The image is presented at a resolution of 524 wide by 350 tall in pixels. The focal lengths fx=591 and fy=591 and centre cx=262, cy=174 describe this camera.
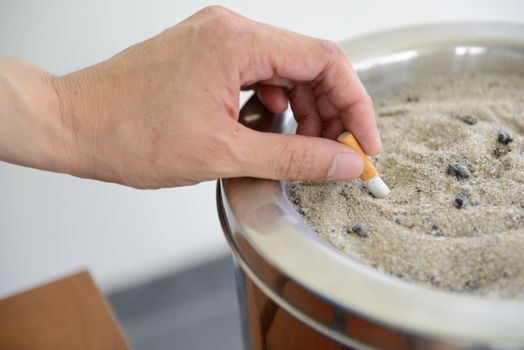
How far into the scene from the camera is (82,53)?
968 millimetres

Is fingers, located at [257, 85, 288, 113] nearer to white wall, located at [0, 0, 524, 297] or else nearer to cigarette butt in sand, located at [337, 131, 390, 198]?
cigarette butt in sand, located at [337, 131, 390, 198]

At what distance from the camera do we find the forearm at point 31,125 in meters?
0.50

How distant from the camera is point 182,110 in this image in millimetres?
465

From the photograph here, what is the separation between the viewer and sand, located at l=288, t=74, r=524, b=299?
1.35ft

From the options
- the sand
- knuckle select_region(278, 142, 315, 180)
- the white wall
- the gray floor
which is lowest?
the gray floor

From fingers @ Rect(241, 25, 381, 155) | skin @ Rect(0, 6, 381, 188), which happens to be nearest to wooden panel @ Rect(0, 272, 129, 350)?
skin @ Rect(0, 6, 381, 188)

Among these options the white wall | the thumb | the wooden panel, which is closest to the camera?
the thumb

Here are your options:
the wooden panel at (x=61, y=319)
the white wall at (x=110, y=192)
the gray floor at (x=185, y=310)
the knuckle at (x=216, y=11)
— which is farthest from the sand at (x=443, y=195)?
the gray floor at (x=185, y=310)

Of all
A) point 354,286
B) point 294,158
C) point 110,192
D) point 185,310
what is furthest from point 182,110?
point 185,310

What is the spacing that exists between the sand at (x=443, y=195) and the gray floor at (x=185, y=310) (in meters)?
0.79

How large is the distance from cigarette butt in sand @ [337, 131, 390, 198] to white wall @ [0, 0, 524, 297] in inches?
23.6

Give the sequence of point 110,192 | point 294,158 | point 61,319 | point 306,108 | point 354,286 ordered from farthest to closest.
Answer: point 110,192 < point 61,319 < point 306,108 < point 294,158 < point 354,286

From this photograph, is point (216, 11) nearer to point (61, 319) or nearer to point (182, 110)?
point (182, 110)

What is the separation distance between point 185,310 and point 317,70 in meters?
0.91
